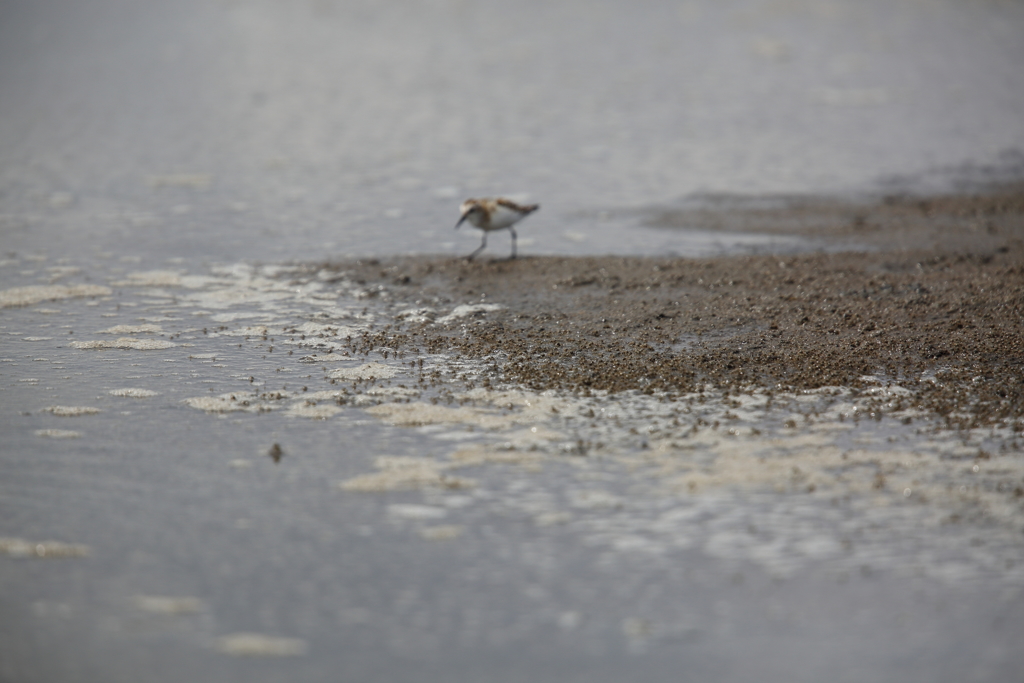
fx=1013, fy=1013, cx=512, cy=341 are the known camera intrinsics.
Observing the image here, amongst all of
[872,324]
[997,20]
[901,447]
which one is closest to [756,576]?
[901,447]

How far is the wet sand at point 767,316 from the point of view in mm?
5457

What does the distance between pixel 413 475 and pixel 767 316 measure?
2.89 metres

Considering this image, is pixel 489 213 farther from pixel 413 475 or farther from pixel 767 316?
pixel 413 475

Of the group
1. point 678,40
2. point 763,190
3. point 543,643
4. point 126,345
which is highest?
point 678,40

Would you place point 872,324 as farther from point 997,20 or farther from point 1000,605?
point 997,20

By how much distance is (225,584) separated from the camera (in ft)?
11.8

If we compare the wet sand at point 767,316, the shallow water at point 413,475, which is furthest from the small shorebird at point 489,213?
the shallow water at point 413,475

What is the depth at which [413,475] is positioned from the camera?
14.5ft

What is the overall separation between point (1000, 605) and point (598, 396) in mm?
2267

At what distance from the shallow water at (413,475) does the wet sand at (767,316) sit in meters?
0.24

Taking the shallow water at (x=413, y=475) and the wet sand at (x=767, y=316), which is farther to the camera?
the wet sand at (x=767, y=316)

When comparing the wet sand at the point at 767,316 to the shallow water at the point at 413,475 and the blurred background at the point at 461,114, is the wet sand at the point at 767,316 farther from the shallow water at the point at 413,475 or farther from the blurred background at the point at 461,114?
the blurred background at the point at 461,114

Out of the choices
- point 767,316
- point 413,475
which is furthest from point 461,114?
point 413,475

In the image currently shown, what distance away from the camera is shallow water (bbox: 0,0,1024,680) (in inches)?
130
